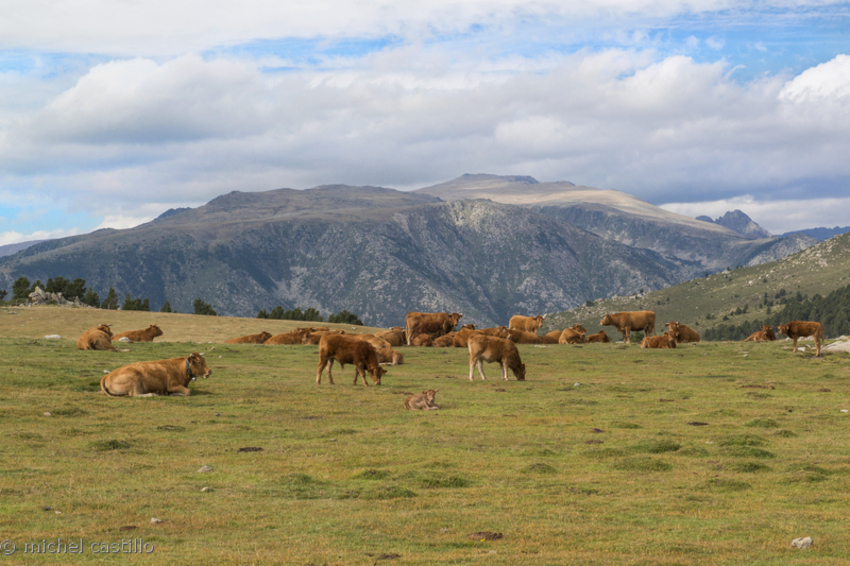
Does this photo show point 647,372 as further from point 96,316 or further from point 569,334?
point 96,316

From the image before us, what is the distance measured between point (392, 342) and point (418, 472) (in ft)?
139

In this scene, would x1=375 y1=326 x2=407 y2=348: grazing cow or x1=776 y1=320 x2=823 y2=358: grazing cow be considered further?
x1=375 y1=326 x2=407 y2=348: grazing cow

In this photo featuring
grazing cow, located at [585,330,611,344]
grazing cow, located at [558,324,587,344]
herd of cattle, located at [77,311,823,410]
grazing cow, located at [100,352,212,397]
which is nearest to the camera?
grazing cow, located at [100,352,212,397]

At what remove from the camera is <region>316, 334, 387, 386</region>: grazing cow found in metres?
31.1

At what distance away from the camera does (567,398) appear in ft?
96.6

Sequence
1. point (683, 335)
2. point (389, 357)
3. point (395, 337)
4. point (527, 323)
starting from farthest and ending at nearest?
point (527, 323), point (683, 335), point (395, 337), point (389, 357)

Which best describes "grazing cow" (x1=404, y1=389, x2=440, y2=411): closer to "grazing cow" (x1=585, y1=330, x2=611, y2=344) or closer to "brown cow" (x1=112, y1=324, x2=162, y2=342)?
"brown cow" (x1=112, y1=324, x2=162, y2=342)

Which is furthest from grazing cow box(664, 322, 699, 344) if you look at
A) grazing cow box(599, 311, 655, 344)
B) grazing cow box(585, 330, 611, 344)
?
grazing cow box(585, 330, 611, 344)

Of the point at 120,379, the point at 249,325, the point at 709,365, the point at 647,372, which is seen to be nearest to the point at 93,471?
the point at 120,379

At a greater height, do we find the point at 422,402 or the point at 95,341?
the point at 95,341

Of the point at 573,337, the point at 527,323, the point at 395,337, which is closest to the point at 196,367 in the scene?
the point at 395,337

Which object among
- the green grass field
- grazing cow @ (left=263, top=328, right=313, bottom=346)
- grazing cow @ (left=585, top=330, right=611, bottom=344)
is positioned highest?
grazing cow @ (left=263, top=328, right=313, bottom=346)

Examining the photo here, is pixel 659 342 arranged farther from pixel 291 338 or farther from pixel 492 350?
pixel 291 338

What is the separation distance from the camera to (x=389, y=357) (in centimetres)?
4322
